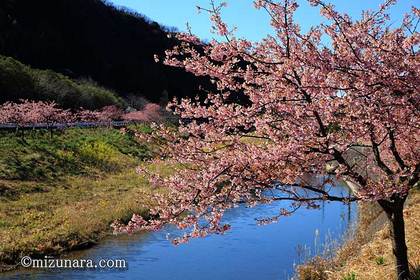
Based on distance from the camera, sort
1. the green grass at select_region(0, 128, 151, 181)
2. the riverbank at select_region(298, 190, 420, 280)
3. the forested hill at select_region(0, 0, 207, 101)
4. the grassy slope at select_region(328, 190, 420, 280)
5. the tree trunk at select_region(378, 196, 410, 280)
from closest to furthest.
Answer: the tree trunk at select_region(378, 196, 410, 280), the grassy slope at select_region(328, 190, 420, 280), the riverbank at select_region(298, 190, 420, 280), the green grass at select_region(0, 128, 151, 181), the forested hill at select_region(0, 0, 207, 101)

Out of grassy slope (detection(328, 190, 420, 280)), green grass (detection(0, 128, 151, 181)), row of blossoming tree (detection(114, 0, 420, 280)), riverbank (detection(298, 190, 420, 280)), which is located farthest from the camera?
green grass (detection(0, 128, 151, 181))

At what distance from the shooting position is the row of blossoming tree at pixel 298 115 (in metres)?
6.05

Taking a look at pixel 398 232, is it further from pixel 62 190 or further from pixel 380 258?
pixel 62 190

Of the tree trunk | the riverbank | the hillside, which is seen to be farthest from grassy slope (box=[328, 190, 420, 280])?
the hillside

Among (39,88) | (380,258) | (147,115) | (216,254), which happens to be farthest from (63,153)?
(147,115)

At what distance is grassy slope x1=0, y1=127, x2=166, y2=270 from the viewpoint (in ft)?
55.7

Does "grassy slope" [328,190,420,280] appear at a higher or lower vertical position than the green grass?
lower

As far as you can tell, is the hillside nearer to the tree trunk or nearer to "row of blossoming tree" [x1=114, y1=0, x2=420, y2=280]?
"row of blossoming tree" [x1=114, y1=0, x2=420, y2=280]

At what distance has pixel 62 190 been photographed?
25.1m

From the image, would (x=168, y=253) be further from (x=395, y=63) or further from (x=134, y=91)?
(x=134, y=91)

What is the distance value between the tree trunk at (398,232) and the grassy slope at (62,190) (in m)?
3.85

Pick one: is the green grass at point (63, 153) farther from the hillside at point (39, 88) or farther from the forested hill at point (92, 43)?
the forested hill at point (92, 43)

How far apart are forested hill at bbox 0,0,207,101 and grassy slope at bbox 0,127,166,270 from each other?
173ft

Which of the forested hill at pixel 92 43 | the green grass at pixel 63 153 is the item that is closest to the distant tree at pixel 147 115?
the green grass at pixel 63 153
